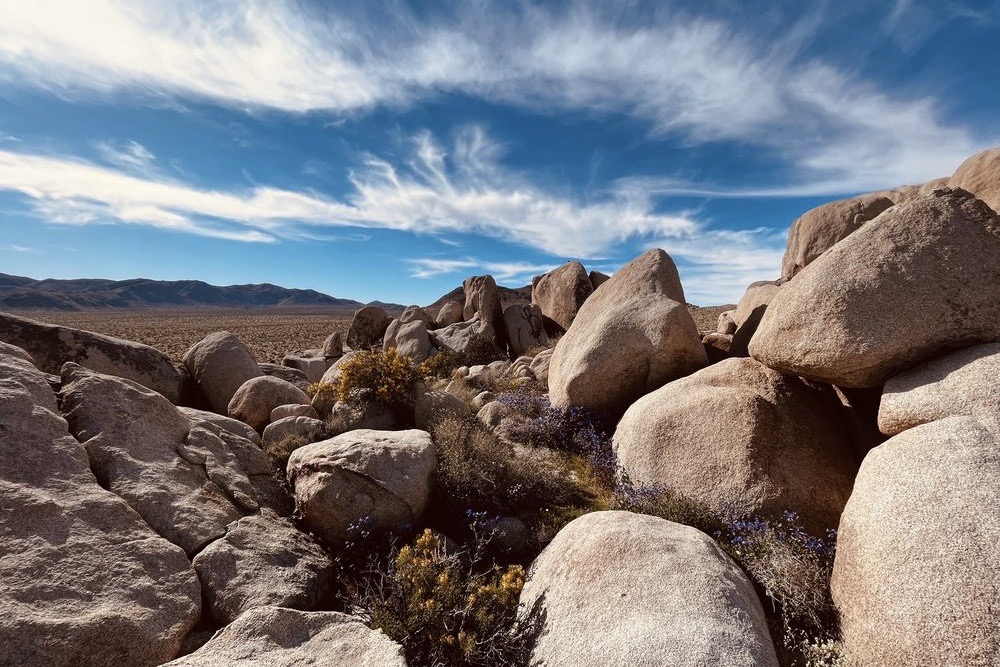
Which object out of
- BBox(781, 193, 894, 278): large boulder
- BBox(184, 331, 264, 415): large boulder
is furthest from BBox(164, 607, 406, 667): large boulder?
BBox(781, 193, 894, 278): large boulder

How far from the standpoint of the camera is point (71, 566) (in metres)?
3.86

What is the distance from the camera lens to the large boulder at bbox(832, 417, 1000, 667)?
10.5ft

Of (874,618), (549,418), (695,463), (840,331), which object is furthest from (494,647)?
(549,418)

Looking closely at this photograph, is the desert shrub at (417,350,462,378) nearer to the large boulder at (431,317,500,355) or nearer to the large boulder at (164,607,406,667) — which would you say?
the large boulder at (431,317,500,355)

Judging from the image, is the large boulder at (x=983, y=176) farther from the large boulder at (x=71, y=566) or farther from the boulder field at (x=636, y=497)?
the large boulder at (x=71, y=566)

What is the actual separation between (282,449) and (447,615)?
172 inches

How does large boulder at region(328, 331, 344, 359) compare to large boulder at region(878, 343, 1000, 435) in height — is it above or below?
below

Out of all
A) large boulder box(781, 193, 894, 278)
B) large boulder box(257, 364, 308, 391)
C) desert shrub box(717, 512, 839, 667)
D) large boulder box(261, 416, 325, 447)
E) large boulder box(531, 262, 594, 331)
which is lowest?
desert shrub box(717, 512, 839, 667)

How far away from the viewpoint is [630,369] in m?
8.48

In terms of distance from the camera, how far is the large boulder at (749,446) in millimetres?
5422

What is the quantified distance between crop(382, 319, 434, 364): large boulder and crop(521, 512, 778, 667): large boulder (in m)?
14.1

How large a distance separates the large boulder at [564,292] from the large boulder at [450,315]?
3.95 metres

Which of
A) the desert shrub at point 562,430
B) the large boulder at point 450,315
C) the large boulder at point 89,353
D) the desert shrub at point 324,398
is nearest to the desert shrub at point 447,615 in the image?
the desert shrub at point 562,430

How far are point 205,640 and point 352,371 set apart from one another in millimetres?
5431
